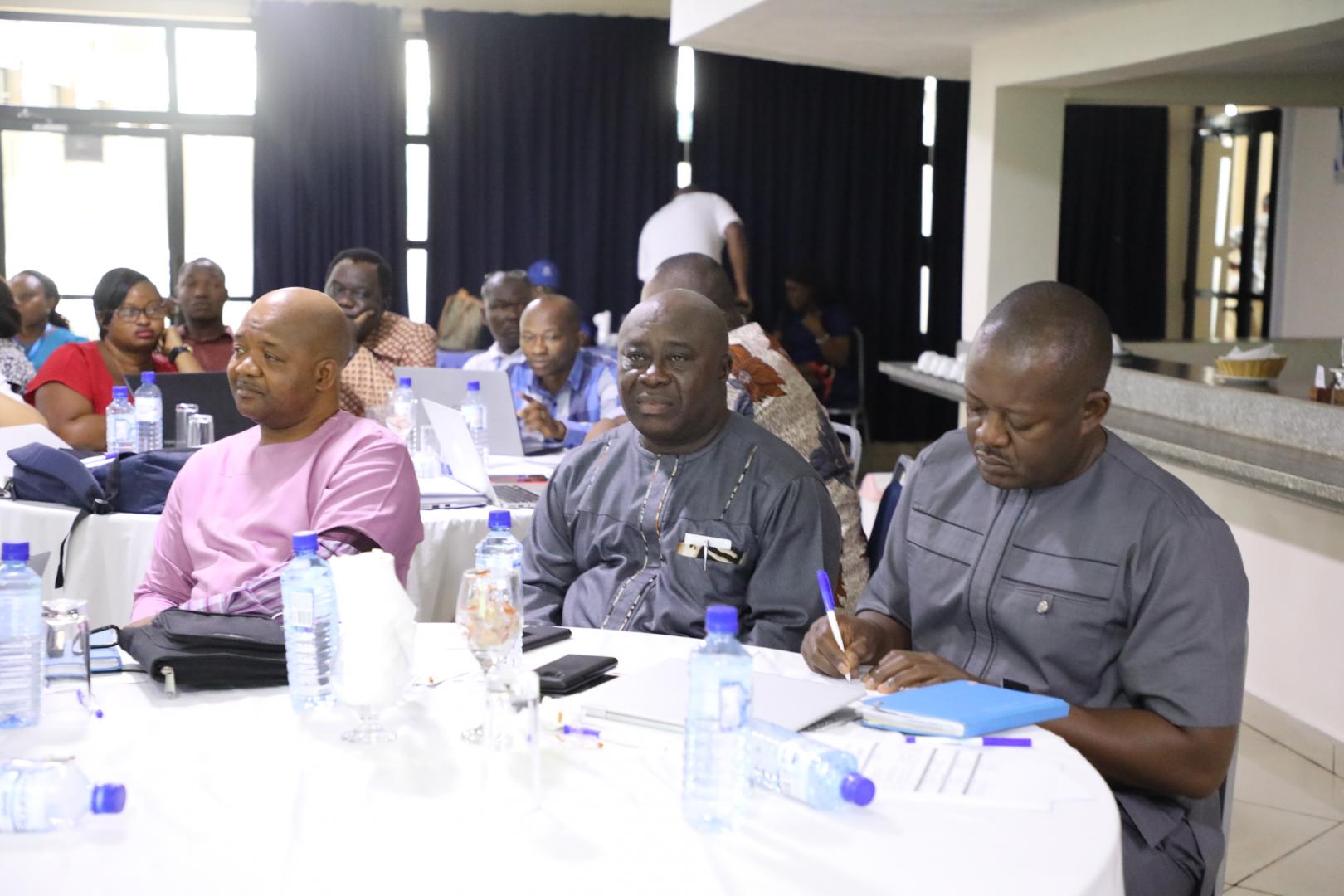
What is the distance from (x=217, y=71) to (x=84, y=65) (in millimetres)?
826

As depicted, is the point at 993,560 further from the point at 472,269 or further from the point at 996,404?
the point at 472,269

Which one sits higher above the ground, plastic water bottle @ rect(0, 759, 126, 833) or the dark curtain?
the dark curtain

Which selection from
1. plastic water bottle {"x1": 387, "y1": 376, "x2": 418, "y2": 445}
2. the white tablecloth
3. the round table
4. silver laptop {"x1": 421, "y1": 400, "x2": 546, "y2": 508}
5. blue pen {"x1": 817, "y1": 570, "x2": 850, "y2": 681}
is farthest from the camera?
plastic water bottle {"x1": 387, "y1": 376, "x2": 418, "y2": 445}

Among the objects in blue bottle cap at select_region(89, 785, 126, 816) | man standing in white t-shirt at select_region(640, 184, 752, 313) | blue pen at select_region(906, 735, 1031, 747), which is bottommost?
blue pen at select_region(906, 735, 1031, 747)

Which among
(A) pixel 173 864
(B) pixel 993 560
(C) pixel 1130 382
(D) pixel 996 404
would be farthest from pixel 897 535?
(C) pixel 1130 382

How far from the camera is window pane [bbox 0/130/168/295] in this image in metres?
8.66

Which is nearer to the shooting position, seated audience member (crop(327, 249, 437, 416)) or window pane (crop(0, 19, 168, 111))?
seated audience member (crop(327, 249, 437, 416))

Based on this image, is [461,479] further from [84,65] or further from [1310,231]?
[1310,231]

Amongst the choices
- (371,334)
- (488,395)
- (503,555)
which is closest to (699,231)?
(371,334)

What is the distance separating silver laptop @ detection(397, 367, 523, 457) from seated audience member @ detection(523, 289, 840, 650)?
1586 mm

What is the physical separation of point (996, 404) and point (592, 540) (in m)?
0.93

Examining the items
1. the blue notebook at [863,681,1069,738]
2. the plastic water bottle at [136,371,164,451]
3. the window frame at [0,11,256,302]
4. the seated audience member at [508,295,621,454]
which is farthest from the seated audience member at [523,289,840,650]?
the window frame at [0,11,256,302]

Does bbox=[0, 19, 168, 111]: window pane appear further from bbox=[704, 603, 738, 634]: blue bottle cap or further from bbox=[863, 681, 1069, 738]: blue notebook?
bbox=[704, 603, 738, 634]: blue bottle cap

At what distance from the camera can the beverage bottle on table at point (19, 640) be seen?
169 cm
